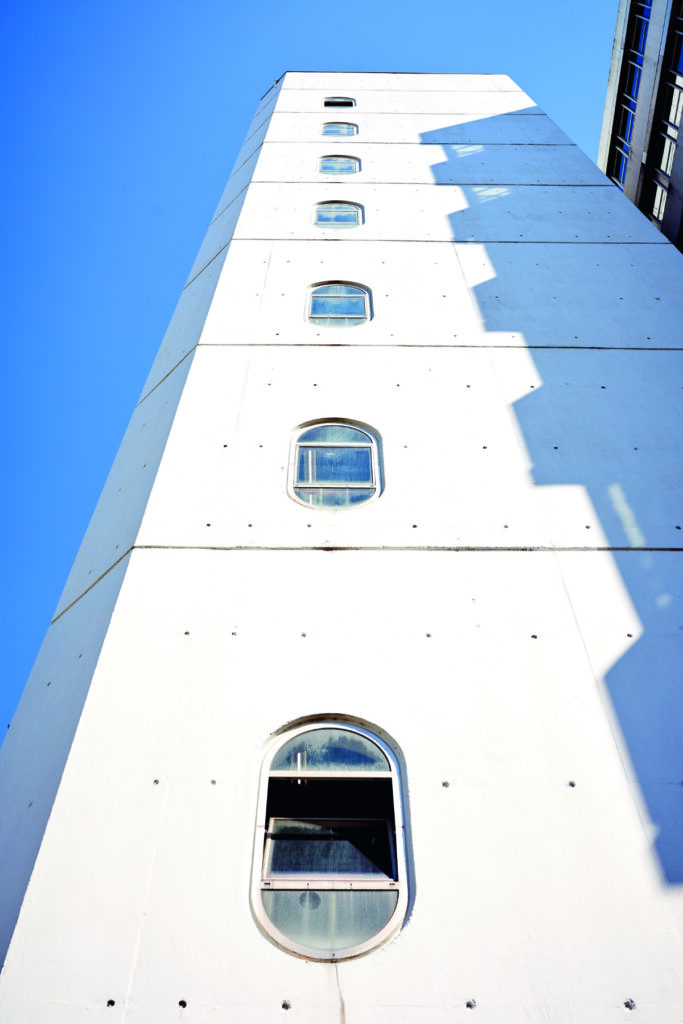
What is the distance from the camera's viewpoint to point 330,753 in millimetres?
5328

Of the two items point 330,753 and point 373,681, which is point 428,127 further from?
point 330,753

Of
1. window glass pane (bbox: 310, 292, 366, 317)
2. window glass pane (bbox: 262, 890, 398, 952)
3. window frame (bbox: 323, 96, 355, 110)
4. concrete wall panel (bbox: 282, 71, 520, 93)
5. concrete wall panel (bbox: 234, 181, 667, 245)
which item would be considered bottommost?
window glass pane (bbox: 262, 890, 398, 952)

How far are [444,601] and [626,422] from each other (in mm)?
3198

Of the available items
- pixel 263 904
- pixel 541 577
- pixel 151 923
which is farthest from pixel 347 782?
pixel 541 577

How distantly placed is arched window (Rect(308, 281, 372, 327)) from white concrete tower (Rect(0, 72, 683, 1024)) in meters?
0.05

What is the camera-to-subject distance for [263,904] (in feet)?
15.0

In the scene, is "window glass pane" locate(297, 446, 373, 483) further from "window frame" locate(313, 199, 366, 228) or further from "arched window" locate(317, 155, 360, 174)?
"arched window" locate(317, 155, 360, 174)

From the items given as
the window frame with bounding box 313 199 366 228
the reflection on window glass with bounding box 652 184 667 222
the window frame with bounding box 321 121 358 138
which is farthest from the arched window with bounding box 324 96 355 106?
the reflection on window glass with bounding box 652 184 667 222

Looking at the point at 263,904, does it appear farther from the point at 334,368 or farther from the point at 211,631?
the point at 334,368

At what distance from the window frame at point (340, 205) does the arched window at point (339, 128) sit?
15.6ft

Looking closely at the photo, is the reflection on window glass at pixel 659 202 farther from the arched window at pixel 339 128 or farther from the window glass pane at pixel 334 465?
the window glass pane at pixel 334 465

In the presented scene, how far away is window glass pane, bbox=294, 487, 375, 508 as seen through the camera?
7160 millimetres

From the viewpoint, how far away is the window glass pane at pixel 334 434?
7824mm

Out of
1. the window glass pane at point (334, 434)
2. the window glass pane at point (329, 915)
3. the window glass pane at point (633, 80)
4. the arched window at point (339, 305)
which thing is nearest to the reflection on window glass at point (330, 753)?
the window glass pane at point (329, 915)
